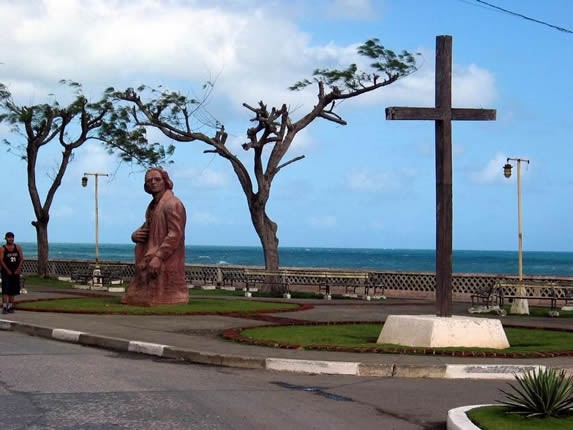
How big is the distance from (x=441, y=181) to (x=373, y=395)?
4.49m

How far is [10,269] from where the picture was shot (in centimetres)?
1980

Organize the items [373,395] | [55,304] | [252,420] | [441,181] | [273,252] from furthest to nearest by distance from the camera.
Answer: [273,252] < [55,304] < [441,181] < [373,395] < [252,420]

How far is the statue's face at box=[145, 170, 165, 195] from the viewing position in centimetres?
2189

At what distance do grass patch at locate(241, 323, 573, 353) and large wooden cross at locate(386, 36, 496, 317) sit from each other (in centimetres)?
109

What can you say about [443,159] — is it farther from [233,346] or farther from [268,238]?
[268,238]

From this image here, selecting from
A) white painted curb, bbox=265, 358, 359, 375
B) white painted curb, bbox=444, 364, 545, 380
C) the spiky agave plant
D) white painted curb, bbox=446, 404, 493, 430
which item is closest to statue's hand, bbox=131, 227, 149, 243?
white painted curb, bbox=265, 358, 359, 375

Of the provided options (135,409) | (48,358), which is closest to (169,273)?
(48,358)

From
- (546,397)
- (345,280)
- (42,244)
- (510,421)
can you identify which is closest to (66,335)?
(510,421)

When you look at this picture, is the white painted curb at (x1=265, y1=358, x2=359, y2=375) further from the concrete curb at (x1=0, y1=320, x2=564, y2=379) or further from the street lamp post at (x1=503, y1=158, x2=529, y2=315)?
the street lamp post at (x1=503, y1=158, x2=529, y2=315)

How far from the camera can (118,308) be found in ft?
68.2

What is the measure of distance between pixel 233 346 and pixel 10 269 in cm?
776

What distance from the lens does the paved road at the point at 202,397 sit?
838cm

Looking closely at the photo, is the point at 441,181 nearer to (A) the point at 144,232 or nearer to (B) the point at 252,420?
(B) the point at 252,420

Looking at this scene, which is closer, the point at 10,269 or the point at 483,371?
the point at 483,371
